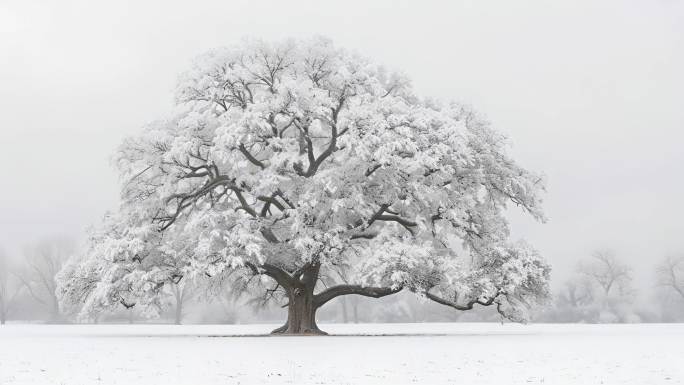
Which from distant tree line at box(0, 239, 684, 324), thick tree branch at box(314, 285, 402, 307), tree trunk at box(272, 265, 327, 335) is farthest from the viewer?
distant tree line at box(0, 239, 684, 324)

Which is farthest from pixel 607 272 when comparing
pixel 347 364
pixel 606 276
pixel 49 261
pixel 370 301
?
pixel 347 364

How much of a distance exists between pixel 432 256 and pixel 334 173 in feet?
18.9

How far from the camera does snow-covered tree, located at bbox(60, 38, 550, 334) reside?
32375 millimetres

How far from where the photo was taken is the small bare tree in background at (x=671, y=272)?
306ft

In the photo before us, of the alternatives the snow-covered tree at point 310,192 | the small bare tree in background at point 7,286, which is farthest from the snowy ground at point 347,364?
the small bare tree in background at point 7,286

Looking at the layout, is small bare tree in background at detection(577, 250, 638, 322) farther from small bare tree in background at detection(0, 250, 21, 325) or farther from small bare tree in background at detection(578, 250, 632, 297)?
small bare tree in background at detection(0, 250, 21, 325)

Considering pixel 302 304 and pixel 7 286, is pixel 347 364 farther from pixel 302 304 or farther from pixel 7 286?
pixel 7 286

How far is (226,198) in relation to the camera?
3784cm

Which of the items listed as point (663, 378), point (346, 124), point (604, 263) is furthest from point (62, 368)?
point (604, 263)

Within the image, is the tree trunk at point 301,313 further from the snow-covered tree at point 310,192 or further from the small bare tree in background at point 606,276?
the small bare tree in background at point 606,276

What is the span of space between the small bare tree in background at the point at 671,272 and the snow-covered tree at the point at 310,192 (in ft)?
210

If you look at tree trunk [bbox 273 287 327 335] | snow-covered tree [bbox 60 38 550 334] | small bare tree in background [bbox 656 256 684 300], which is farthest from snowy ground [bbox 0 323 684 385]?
small bare tree in background [bbox 656 256 684 300]

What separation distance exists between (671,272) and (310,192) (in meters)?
74.5

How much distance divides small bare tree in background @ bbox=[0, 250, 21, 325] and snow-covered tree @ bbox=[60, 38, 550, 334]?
59.2 m
